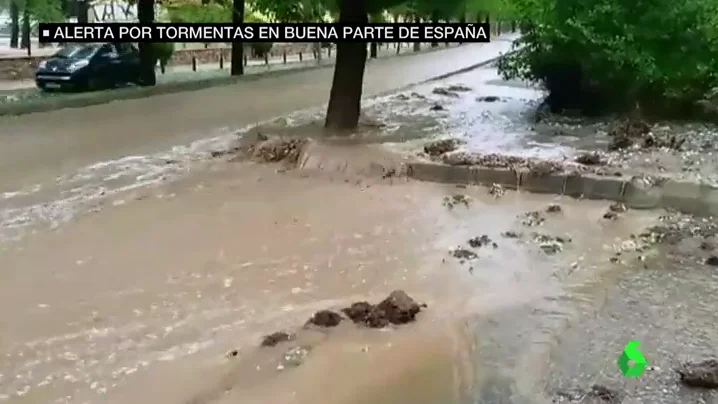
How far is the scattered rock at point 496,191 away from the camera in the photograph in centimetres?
1055

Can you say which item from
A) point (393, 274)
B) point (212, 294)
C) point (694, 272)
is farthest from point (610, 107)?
point (212, 294)

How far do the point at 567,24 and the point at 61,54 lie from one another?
13.6 m

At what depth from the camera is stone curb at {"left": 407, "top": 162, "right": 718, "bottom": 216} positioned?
9922 mm

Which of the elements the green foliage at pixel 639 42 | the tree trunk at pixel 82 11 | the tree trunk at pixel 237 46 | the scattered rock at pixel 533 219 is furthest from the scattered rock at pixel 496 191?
the tree trunk at pixel 82 11

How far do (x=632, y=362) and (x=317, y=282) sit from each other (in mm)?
2655

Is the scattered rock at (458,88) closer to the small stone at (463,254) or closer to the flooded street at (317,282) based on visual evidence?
the flooded street at (317,282)

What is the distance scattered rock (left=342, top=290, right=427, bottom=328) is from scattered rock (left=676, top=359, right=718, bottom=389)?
1854 mm

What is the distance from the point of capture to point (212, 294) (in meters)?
6.99

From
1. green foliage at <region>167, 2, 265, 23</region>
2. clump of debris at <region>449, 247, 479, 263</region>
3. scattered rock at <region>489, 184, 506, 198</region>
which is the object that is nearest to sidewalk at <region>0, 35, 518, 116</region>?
green foliage at <region>167, 2, 265, 23</region>

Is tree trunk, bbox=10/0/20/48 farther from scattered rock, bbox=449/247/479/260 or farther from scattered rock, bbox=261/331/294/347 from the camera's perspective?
scattered rock, bbox=261/331/294/347

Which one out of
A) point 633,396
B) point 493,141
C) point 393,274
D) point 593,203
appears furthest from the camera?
point 493,141

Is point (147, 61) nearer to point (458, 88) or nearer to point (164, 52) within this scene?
point (164, 52)

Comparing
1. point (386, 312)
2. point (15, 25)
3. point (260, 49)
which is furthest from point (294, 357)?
point (260, 49)

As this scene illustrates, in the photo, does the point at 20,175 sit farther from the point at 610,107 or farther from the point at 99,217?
the point at 610,107
